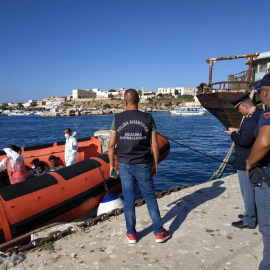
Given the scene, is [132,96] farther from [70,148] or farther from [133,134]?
[70,148]

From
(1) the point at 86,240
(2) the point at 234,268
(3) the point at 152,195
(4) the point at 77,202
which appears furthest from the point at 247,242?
(4) the point at 77,202

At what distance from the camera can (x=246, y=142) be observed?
3.42m

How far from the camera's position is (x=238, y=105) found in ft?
11.3

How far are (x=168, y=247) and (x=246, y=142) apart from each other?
178 cm

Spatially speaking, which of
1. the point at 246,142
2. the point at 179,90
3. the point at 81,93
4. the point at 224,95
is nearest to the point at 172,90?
the point at 179,90

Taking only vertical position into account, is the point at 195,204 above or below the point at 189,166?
above

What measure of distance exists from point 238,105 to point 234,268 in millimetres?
2049

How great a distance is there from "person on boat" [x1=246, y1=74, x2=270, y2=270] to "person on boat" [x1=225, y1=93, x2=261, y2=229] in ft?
2.97

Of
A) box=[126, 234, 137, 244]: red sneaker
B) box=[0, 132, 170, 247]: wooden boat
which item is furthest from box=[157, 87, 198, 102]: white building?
box=[126, 234, 137, 244]: red sneaker

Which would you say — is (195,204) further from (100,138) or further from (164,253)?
(100,138)

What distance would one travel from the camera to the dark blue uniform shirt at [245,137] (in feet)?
10.9

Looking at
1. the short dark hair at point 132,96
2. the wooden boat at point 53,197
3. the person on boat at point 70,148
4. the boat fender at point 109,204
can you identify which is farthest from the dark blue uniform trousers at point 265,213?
the person on boat at point 70,148

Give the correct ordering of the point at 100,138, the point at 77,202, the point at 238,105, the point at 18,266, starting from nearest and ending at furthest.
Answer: the point at 18,266, the point at 238,105, the point at 77,202, the point at 100,138

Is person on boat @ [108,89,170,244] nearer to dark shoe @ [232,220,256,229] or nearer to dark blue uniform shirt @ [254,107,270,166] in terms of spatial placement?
dark shoe @ [232,220,256,229]
